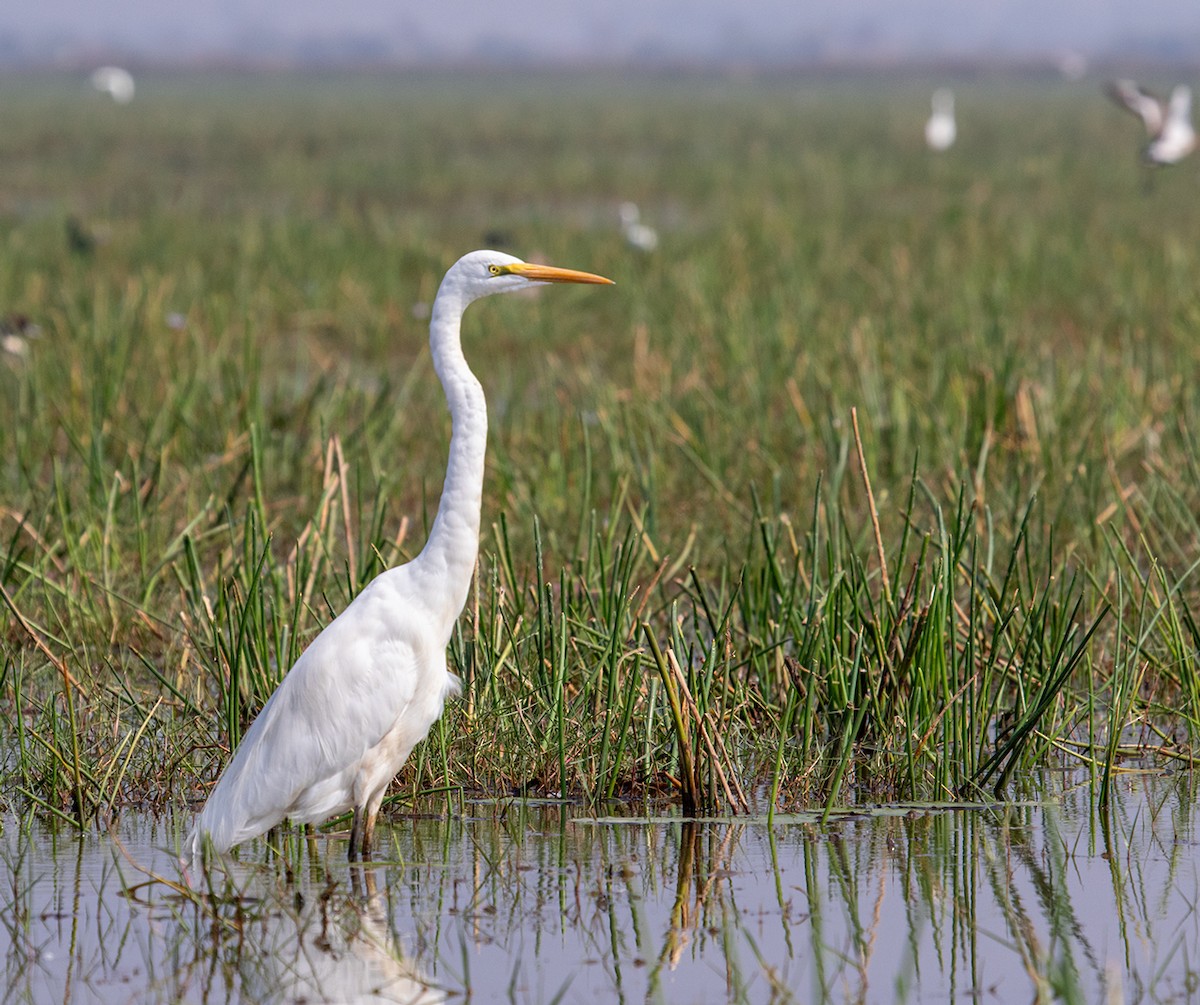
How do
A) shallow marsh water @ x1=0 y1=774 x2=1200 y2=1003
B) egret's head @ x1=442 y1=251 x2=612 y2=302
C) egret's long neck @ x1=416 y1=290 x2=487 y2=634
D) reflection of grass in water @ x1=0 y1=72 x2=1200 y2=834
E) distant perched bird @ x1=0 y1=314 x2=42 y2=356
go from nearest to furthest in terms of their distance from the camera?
shallow marsh water @ x1=0 y1=774 x2=1200 y2=1003 < egret's long neck @ x1=416 y1=290 x2=487 y2=634 < egret's head @ x1=442 y1=251 x2=612 y2=302 < reflection of grass in water @ x1=0 y1=72 x2=1200 y2=834 < distant perched bird @ x1=0 y1=314 x2=42 y2=356

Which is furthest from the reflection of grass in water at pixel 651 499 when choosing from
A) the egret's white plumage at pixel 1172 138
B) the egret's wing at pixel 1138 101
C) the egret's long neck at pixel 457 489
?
the egret's wing at pixel 1138 101

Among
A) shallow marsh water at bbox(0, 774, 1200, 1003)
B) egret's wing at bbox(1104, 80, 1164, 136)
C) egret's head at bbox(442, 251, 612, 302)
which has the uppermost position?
egret's wing at bbox(1104, 80, 1164, 136)

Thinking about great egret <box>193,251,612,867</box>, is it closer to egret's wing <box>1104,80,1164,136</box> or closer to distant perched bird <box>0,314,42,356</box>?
distant perched bird <box>0,314,42,356</box>

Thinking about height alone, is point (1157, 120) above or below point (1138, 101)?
below

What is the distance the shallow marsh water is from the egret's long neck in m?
0.59

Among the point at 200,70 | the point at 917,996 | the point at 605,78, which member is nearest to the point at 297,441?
the point at 917,996

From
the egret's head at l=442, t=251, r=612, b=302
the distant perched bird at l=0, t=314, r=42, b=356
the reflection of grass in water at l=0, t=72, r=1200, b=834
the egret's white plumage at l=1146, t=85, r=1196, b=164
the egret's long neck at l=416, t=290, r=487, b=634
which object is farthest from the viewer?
the egret's white plumage at l=1146, t=85, r=1196, b=164

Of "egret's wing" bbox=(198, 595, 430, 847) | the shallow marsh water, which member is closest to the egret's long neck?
"egret's wing" bbox=(198, 595, 430, 847)

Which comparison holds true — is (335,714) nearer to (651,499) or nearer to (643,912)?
(643,912)

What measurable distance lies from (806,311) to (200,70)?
446 ft

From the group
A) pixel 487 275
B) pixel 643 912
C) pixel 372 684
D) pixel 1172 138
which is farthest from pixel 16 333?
pixel 1172 138

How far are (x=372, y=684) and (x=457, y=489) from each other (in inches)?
17.5

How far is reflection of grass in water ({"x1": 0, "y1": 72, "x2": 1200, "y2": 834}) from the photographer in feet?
13.7

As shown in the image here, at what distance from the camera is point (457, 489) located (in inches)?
147
